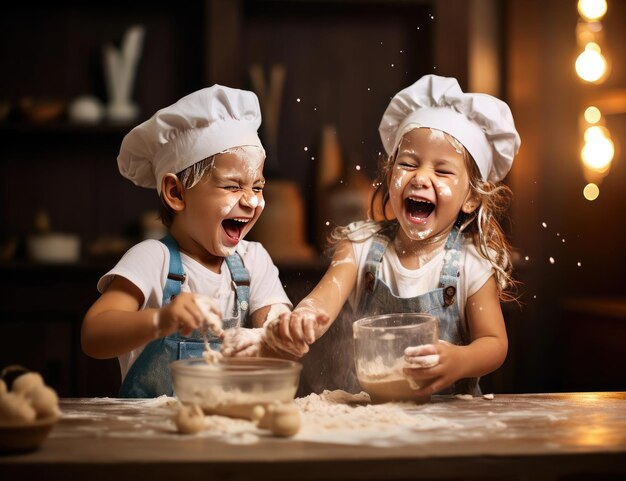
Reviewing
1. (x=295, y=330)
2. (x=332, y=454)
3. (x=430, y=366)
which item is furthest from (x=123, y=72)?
(x=332, y=454)

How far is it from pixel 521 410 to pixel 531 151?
1.65 metres

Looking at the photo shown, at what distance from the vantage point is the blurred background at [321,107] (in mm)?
2676

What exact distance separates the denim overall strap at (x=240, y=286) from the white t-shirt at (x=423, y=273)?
0.66 feet

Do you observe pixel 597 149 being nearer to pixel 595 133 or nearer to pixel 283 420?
pixel 595 133

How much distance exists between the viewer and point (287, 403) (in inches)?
43.3

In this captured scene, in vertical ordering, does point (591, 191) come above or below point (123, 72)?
below

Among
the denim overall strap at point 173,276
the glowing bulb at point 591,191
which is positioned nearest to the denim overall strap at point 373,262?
the denim overall strap at point 173,276

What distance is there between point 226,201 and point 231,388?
1.31 feet

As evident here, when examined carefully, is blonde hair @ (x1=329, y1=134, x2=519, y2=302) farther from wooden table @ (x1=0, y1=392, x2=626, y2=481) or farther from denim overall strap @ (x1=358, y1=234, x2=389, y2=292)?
wooden table @ (x1=0, y1=392, x2=626, y2=481)

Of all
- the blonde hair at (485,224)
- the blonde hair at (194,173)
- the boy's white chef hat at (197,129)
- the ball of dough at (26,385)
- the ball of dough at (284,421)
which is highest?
the boy's white chef hat at (197,129)

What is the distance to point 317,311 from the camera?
1.31 metres

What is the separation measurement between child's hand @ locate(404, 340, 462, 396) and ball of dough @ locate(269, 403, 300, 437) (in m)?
0.27

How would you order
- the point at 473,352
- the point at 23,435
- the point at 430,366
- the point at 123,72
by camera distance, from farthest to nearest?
the point at 123,72 < the point at 473,352 < the point at 430,366 < the point at 23,435

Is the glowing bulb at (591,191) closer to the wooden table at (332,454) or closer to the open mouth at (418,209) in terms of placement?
the open mouth at (418,209)
